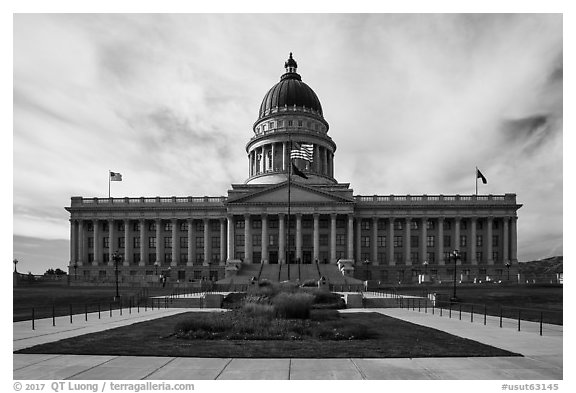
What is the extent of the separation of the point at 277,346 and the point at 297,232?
72151 mm

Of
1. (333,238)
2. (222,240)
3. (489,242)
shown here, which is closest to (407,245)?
(333,238)

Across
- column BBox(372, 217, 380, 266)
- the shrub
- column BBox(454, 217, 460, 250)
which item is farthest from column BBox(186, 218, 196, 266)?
the shrub

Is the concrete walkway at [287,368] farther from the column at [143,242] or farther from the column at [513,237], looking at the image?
the column at [513,237]

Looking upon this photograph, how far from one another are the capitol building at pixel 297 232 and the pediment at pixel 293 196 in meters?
0.20

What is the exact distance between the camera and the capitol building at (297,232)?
8850 centimetres

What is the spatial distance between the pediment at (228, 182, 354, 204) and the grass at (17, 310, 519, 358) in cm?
6838

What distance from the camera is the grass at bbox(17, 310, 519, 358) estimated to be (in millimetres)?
14367

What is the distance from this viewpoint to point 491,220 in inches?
3659

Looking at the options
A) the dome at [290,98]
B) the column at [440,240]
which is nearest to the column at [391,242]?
the column at [440,240]

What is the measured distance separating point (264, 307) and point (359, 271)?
71085 mm

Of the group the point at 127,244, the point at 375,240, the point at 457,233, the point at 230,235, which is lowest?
the point at 127,244

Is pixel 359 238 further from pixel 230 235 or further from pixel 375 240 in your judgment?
pixel 230 235

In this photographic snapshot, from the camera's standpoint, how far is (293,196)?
290 ft

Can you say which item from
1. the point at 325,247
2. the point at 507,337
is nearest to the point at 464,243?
the point at 325,247
